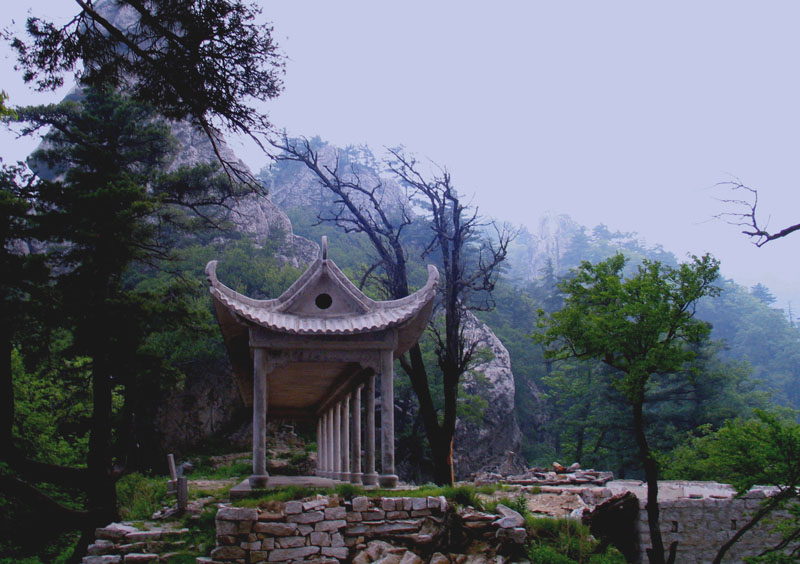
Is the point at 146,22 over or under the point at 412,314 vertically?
over

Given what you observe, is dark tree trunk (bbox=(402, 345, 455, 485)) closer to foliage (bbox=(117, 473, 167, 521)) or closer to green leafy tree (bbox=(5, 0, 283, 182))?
foliage (bbox=(117, 473, 167, 521))

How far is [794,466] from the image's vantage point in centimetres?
868

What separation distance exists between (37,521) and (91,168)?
29.4ft

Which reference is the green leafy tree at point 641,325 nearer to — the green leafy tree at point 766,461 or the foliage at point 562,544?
the green leafy tree at point 766,461

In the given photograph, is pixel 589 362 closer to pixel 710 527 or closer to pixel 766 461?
pixel 710 527

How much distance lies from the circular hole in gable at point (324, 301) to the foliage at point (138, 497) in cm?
714

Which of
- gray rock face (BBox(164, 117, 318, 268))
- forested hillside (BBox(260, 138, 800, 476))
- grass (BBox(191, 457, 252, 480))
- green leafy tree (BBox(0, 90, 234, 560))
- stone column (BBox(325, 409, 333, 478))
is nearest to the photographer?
green leafy tree (BBox(0, 90, 234, 560))

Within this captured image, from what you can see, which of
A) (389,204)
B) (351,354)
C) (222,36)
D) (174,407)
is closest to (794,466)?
(351,354)

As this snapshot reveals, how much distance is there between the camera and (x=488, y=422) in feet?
106

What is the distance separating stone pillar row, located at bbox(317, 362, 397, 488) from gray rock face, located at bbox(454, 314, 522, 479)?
13.2m

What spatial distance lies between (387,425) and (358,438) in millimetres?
2274

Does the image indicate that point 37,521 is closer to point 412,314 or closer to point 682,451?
point 412,314

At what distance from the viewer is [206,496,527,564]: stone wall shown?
784 cm

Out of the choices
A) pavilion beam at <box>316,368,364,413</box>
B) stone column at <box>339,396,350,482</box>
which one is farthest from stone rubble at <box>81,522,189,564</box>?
stone column at <box>339,396,350,482</box>
